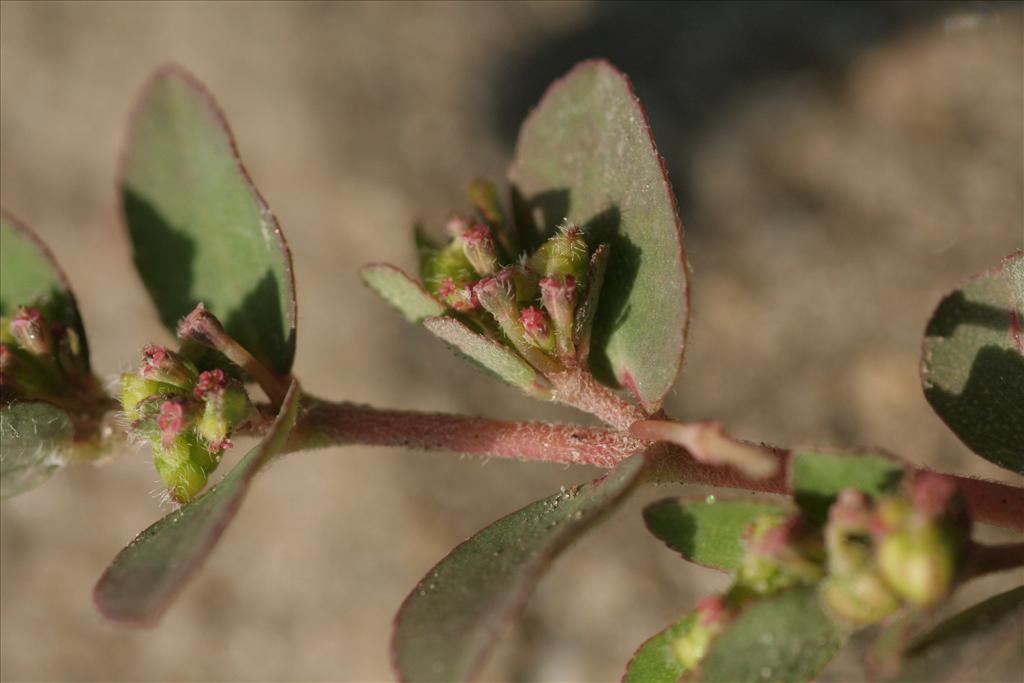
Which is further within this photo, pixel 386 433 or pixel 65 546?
pixel 65 546

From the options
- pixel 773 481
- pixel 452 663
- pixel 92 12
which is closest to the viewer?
pixel 452 663

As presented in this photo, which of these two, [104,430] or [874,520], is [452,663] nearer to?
[874,520]

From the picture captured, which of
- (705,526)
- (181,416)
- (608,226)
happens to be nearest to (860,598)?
(705,526)

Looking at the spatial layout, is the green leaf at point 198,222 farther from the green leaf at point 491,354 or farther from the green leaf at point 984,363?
the green leaf at point 984,363

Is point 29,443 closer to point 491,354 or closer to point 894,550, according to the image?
point 491,354

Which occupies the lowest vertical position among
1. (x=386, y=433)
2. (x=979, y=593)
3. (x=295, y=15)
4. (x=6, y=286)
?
(x=979, y=593)

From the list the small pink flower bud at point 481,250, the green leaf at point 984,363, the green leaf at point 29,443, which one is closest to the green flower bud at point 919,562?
the green leaf at point 984,363

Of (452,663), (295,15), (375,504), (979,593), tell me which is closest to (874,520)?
(452,663)
